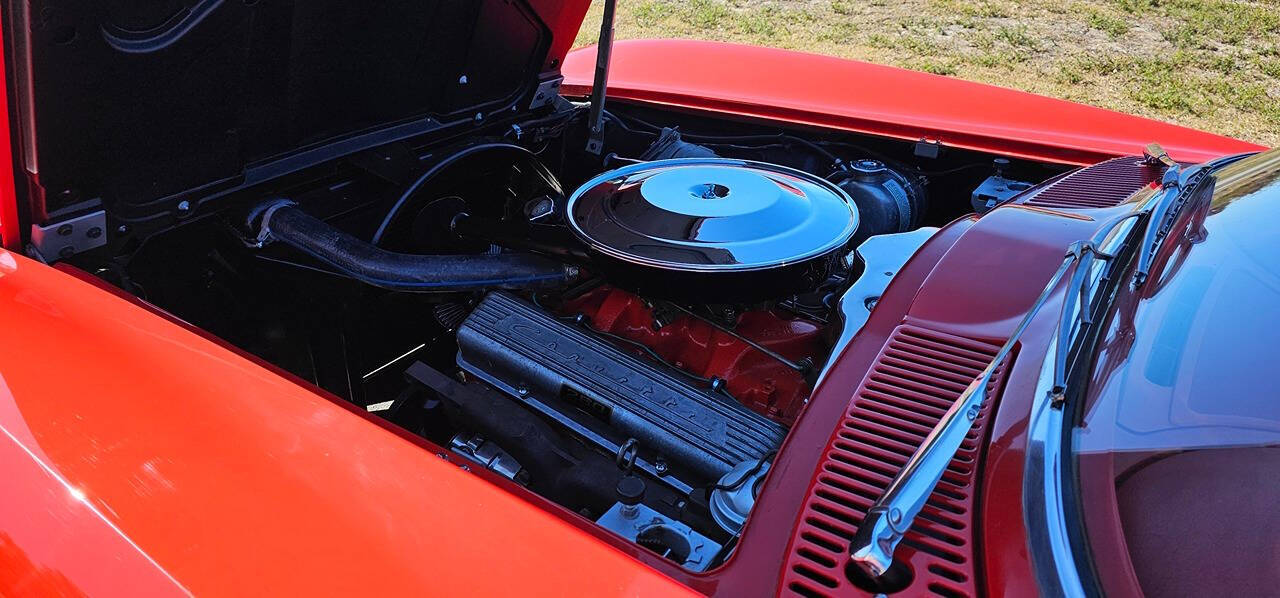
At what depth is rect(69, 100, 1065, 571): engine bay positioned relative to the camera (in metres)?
1.34

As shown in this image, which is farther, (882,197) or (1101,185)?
(882,197)

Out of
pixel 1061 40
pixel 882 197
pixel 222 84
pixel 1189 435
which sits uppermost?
pixel 1189 435

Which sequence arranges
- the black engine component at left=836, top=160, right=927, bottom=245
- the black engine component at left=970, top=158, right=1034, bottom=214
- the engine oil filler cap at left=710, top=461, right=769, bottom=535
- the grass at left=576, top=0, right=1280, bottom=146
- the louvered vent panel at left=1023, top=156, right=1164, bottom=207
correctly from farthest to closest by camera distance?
the grass at left=576, top=0, right=1280, bottom=146, the black engine component at left=970, top=158, right=1034, bottom=214, the black engine component at left=836, top=160, right=927, bottom=245, the louvered vent panel at left=1023, top=156, right=1164, bottom=207, the engine oil filler cap at left=710, top=461, right=769, bottom=535

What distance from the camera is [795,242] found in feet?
5.01

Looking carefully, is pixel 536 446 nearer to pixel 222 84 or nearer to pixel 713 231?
pixel 713 231

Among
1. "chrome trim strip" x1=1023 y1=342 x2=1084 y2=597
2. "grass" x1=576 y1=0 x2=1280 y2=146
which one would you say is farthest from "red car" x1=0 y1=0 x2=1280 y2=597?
"grass" x1=576 y1=0 x2=1280 y2=146

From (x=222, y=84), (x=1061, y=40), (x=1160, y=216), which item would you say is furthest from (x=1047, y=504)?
(x=1061, y=40)

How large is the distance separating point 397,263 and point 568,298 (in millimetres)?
352

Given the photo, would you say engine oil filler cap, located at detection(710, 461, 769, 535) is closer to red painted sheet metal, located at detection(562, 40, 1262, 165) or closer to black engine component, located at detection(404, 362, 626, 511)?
black engine component, located at detection(404, 362, 626, 511)

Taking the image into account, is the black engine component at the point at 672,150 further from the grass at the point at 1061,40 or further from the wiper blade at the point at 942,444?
the grass at the point at 1061,40

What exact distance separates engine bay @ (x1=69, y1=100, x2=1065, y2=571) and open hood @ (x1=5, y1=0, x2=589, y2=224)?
0.07 meters

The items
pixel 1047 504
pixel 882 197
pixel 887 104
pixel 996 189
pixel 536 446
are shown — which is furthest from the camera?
pixel 887 104

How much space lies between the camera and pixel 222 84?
1.48 m

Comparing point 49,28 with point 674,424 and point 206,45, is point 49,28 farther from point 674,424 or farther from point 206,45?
→ point 674,424
